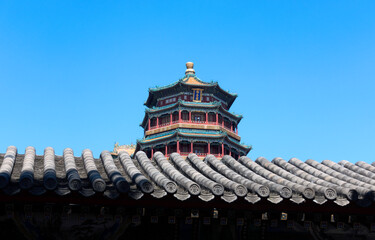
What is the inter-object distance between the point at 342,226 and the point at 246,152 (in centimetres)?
4063

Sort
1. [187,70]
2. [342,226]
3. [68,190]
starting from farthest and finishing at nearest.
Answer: [187,70] → [342,226] → [68,190]

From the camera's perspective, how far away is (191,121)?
4662cm

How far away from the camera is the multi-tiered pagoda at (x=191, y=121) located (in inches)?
1792

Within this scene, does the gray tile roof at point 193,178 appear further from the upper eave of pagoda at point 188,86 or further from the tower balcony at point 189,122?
the upper eave of pagoda at point 188,86

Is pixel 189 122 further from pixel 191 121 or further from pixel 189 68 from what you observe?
pixel 189 68

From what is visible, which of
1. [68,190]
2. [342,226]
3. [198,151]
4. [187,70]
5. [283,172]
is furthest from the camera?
[187,70]

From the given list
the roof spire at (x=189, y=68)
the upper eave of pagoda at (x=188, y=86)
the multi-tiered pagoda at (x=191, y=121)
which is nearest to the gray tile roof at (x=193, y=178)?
the multi-tiered pagoda at (x=191, y=121)

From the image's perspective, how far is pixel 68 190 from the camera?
6312 millimetres

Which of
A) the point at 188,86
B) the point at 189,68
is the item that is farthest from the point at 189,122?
the point at 189,68

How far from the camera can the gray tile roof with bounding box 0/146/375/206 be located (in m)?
6.47

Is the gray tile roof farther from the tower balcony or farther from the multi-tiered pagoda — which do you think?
the tower balcony

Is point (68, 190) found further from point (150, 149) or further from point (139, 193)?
point (150, 149)

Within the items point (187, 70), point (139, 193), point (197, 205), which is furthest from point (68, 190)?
point (187, 70)

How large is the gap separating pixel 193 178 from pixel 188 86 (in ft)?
129
